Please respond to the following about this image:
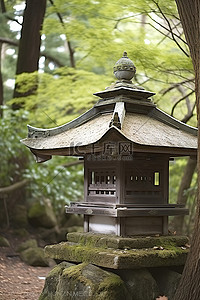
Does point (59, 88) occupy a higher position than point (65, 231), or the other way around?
point (59, 88)

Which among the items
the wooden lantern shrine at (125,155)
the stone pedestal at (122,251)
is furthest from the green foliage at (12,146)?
the stone pedestal at (122,251)

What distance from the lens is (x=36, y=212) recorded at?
12.3 meters

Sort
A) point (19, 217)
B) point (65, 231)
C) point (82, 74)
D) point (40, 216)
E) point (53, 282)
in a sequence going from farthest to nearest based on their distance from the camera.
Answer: point (65, 231) < point (40, 216) < point (19, 217) < point (82, 74) < point (53, 282)

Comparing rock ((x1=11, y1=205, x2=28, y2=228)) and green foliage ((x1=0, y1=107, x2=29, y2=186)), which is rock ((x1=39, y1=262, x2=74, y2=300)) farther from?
rock ((x1=11, y1=205, x2=28, y2=228))

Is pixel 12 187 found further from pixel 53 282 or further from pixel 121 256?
pixel 121 256

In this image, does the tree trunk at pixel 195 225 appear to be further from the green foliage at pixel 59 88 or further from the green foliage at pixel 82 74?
the green foliage at pixel 59 88

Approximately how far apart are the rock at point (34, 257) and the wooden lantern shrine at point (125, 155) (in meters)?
4.04

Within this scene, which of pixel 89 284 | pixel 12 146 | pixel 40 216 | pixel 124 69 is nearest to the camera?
pixel 89 284

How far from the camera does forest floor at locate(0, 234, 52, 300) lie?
7812 mm

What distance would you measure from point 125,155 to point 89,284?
1.74 meters

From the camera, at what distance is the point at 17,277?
9.23 meters

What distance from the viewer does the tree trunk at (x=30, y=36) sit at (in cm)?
1226

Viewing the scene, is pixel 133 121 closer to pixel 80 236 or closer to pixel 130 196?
pixel 130 196

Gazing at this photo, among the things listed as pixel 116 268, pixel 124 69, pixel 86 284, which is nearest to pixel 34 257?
pixel 86 284
